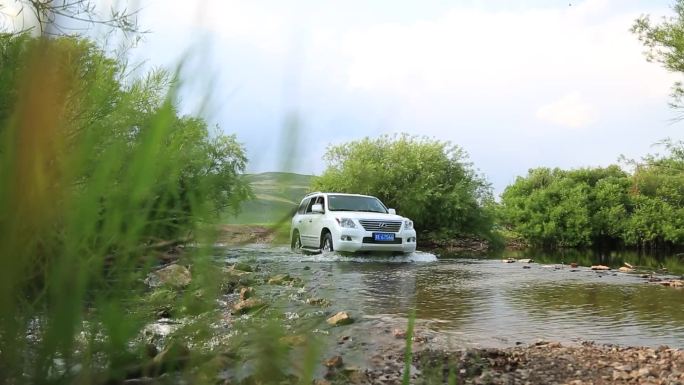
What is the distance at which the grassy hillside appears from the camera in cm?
86

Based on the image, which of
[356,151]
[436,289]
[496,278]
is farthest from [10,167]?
[356,151]

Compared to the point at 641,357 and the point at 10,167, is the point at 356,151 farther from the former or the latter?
the point at 10,167

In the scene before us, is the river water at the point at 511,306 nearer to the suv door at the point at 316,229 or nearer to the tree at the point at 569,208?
the suv door at the point at 316,229

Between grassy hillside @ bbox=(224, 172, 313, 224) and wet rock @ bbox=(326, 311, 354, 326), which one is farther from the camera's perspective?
wet rock @ bbox=(326, 311, 354, 326)

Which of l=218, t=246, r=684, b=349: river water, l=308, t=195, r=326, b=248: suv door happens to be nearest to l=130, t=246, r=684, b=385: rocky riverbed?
l=218, t=246, r=684, b=349: river water

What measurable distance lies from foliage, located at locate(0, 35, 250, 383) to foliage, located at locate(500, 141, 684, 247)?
110 feet

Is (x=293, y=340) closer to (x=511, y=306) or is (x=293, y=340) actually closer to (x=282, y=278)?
(x=282, y=278)

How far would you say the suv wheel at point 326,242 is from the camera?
15.0m

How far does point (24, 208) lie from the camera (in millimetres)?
877

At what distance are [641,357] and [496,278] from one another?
653cm

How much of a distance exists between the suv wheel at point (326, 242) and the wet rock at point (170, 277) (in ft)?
44.9

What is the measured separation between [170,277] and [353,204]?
Result: 14.3 meters

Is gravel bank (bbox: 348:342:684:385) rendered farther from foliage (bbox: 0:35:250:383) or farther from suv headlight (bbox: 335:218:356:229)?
suv headlight (bbox: 335:218:356:229)

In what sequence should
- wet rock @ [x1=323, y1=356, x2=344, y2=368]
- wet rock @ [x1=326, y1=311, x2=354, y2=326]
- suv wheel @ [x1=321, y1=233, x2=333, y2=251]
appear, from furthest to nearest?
suv wheel @ [x1=321, y1=233, x2=333, y2=251]
wet rock @ [x1=326, y1=311, x2=354, y2=326]
wet rock @ [x1=323, y1=356, x2=344, y2=368]
